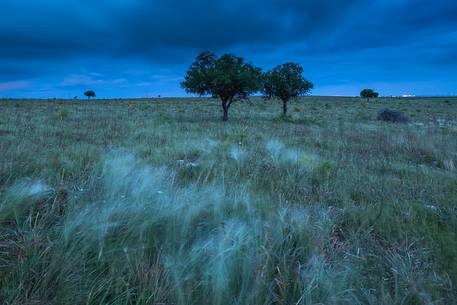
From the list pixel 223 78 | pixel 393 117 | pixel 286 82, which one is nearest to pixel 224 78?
pixel 223 78

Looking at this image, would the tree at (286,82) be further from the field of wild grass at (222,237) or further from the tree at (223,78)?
the field of wild grass at (222,237)

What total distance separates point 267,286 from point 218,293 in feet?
1.22

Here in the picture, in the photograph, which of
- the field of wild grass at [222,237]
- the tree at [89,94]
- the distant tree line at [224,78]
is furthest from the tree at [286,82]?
the tree at [89,94]

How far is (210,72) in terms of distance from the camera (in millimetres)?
19281

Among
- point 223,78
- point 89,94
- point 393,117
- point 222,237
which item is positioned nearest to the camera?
point 222,237

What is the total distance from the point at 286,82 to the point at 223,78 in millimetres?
7342

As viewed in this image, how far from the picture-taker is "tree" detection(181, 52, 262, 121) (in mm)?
19078

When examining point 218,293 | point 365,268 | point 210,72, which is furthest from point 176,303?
point 210,72

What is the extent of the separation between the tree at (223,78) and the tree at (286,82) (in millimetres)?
3512

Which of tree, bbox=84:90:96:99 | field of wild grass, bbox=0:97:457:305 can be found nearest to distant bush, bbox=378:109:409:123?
field of wild grass, bbox=0:97:457:305

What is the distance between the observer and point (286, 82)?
2402 centimetres

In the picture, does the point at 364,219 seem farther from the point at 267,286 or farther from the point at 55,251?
the point at 55,251

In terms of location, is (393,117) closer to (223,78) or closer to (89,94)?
(223,78)

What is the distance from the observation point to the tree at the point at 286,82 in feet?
78.7
